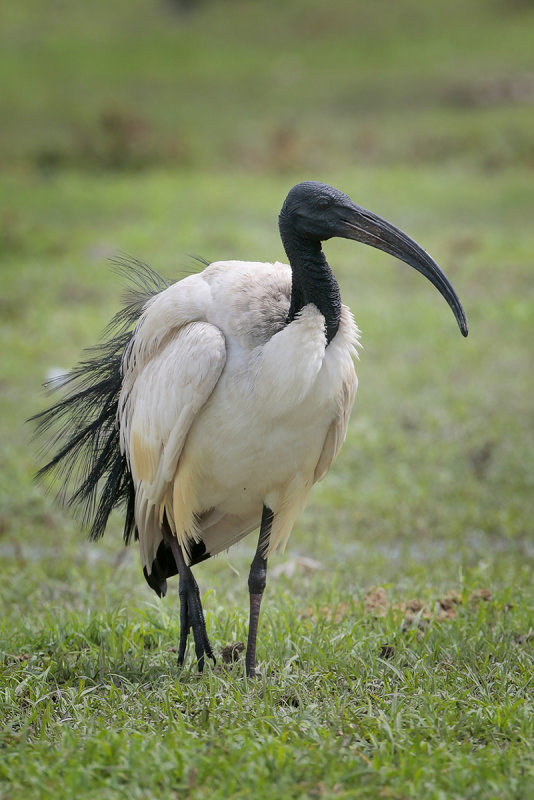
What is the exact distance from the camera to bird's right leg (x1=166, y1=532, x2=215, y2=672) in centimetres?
383

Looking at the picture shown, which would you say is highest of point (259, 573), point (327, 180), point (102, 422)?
point (327, 180)

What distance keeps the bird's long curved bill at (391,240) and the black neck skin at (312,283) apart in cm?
14

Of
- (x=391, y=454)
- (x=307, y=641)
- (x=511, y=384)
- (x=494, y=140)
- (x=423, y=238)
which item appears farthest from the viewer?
(x=494, y=140)

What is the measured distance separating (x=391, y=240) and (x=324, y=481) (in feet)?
10.8

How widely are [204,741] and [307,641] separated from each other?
0.99m

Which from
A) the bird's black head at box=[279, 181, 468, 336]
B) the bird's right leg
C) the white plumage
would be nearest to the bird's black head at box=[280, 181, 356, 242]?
the bird's black head at box=[279, 181, 468, 336]

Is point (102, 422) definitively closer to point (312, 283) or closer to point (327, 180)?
point (312, 283)

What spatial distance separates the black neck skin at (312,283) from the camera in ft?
11.5

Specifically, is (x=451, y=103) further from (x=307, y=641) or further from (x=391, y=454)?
(x=307, y=641)

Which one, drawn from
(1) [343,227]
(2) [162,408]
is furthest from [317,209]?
(2) [162,408]

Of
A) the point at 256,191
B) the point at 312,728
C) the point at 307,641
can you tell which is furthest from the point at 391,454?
the point at 256,191

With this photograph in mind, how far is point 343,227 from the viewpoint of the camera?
3570 millimetres

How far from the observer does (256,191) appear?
14.0 meters

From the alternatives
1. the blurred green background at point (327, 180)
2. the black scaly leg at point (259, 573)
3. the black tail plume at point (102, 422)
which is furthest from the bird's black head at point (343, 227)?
the blurred green background at point (327, 180)
